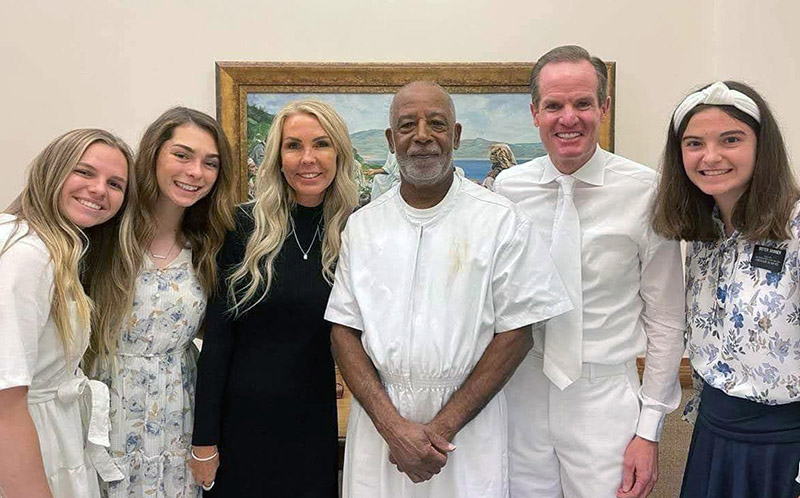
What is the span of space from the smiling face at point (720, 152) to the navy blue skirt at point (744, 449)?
1.72 feet

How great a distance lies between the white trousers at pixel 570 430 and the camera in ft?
5.44

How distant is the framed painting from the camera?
2.88 metres

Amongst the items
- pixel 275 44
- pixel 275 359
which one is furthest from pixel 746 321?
pixel 275 44

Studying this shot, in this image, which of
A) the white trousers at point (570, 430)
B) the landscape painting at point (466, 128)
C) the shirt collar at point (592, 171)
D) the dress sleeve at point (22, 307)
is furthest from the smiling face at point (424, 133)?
the landscape painting at point (466, 128)

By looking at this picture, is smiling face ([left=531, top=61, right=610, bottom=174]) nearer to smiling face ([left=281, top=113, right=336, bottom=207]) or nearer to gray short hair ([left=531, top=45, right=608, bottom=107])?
gray short hair ([left=531, top=45, right=608, bottom=107])

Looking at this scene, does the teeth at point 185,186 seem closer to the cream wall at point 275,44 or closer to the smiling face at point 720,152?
the cream wall at point 275,44

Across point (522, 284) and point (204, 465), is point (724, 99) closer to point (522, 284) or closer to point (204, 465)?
point (522, 284)

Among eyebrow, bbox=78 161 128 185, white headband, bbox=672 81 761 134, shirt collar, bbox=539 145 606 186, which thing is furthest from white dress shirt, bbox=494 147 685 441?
eyebrow, bbox=78 161 128 185

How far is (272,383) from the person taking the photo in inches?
70.9

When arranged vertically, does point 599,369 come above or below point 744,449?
above

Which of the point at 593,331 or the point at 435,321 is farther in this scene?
the point at 593,331

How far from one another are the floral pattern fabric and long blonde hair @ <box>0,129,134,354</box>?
161cm

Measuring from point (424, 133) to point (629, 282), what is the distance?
71 cm

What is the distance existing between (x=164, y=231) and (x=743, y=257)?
5.34 feet
